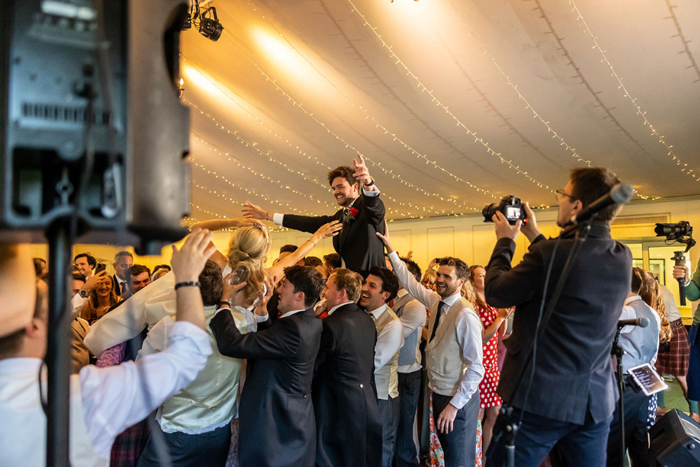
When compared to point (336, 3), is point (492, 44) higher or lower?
lower

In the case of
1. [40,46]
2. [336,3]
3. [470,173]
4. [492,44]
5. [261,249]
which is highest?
[336,3]

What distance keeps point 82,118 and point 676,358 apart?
5.52 meters

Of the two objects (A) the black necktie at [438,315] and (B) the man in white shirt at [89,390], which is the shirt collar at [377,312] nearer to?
(A) the black necktie at [438,315]

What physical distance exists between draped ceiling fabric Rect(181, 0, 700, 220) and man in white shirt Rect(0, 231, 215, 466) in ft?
11.6

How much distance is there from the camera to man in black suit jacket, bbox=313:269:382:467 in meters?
2.61

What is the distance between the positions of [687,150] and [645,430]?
407cm

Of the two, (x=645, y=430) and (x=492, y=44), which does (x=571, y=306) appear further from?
(x=492, y=44)

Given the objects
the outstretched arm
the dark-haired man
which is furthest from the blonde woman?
the outstretched arm

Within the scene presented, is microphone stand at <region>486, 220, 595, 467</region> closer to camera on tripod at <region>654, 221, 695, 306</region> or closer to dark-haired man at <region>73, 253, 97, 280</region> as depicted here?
camera on tripod at <region>654, 221, 695, 306</region>

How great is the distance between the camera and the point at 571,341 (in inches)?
66.4

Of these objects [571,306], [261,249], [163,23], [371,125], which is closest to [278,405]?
[261,249]

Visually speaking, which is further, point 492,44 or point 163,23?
point 492,44

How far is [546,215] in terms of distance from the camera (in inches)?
381

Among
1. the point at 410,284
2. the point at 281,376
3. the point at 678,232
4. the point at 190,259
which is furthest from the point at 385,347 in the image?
the point at 678,232
